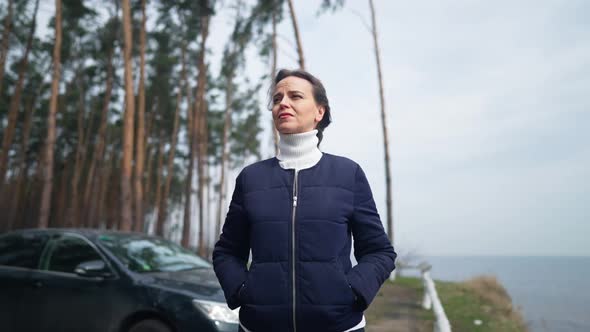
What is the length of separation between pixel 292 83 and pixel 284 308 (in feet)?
3.16

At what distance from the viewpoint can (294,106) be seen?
6.24 ft

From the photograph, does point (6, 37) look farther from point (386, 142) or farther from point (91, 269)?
point (91, 269)

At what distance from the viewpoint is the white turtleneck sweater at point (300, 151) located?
1904 millimetres

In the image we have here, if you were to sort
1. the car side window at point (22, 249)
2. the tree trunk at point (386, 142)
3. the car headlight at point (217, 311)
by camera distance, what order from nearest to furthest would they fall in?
the car headlight at point (217, 311) < the car side window at point (22, 249) < the tree trunk at point (386, 142)

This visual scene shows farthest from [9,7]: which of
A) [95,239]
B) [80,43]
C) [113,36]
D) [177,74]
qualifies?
[95,239]

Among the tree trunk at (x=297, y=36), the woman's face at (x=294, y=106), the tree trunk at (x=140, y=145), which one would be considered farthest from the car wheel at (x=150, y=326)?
the tree trunk at (x=140, y=145)

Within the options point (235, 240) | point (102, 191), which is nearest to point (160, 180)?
point (102, 191)

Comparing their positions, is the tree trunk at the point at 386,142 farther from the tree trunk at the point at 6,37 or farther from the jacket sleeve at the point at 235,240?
the tree trunk at the point at 6,37

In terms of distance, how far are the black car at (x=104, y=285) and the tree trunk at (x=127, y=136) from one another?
23.8 ft

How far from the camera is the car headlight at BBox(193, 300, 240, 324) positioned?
154 inches

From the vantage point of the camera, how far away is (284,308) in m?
1.63

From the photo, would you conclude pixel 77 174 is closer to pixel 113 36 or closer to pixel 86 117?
pixel 86 117

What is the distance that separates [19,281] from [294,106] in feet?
15.8

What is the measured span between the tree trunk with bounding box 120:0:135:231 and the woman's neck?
38.8ft
